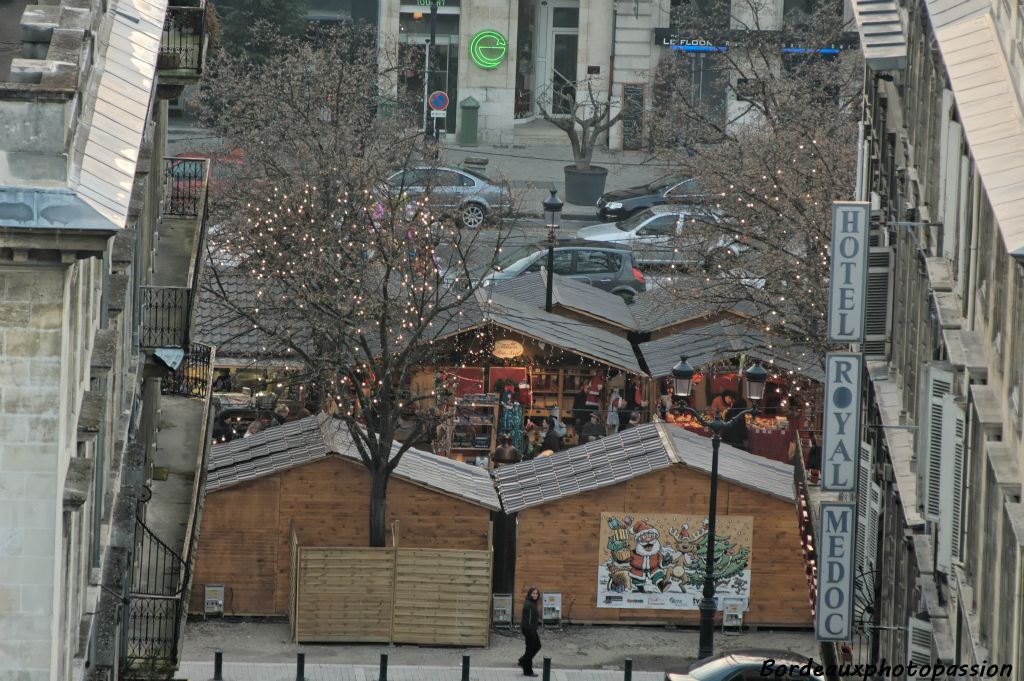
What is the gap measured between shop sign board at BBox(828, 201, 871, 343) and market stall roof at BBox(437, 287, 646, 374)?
1254cm

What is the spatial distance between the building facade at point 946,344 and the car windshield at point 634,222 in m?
23.5

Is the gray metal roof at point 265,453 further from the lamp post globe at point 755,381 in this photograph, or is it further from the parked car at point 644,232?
the parked car at point 644,232

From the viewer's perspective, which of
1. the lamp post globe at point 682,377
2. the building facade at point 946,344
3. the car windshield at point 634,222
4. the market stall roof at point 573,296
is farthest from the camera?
the car windshield at point 634,222

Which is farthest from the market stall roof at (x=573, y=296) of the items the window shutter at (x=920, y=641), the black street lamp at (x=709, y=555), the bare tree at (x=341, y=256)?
the window shutter at (x=920, y=641)

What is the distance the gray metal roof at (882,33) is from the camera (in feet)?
84.0

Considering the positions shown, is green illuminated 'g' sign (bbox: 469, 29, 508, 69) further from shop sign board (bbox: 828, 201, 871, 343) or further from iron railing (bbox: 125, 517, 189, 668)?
shop sign board (bbox: 828, 201, 871, 343)

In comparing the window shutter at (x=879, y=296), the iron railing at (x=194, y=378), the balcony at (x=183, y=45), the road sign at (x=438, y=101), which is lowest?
the iron railing at (x=194, y=378)

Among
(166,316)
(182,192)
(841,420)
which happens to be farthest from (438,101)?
(841,420)

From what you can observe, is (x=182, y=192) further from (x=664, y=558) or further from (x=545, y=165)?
(x=545, y=165)

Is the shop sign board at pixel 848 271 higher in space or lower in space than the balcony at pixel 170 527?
higher

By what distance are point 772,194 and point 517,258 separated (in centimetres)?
1105

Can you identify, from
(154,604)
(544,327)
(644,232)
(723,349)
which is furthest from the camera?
(644,232)

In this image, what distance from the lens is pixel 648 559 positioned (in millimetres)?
31047

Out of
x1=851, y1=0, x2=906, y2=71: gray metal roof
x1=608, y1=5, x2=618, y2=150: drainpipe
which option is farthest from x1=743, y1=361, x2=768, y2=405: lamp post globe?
x1=608, y1=5, x2=618, y2=150: drainpipe
